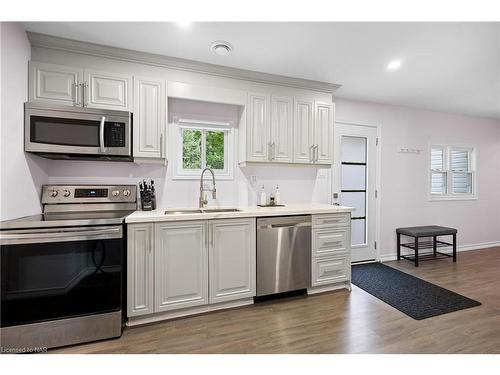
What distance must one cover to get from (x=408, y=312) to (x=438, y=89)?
2.92 meters

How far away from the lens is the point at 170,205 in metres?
2.74

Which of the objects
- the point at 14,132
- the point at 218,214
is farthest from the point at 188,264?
the point at 14,132

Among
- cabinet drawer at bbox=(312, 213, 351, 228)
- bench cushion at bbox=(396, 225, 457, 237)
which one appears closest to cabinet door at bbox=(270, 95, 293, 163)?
cabinet drawer at bbox=(312, 213, 351, 228)

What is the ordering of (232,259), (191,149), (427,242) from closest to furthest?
(232,259) < (191,149) < (427,242)

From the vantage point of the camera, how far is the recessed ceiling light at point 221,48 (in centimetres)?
221

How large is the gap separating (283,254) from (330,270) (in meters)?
0.65

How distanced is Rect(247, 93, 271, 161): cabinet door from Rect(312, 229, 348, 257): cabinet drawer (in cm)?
103

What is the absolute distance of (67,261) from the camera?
179 centimetres

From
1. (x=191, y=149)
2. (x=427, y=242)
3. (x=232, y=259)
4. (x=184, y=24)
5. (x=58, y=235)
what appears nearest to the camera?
(x=58, y=235)

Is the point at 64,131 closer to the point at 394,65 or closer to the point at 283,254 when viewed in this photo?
the point at 283,254

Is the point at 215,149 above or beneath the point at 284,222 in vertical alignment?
above

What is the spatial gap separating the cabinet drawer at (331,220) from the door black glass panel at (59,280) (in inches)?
74.1

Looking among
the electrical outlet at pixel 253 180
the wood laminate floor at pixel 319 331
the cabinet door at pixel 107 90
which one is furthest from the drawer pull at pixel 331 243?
the cabinet door at pixel 107 90
